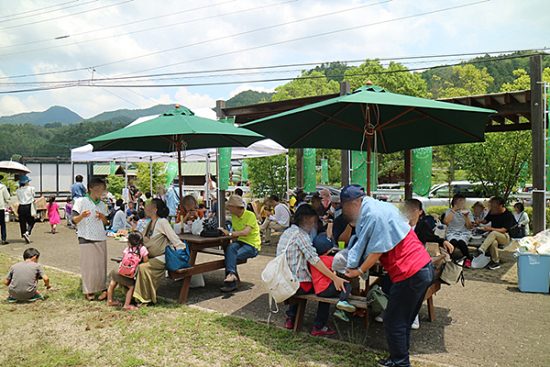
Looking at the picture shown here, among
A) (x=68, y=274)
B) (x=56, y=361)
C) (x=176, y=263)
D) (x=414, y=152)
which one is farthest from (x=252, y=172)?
(x=56, y=361)

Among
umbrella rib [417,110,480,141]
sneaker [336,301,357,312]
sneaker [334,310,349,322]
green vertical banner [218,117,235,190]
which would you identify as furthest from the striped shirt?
green vertical banner [218,117,235,190]

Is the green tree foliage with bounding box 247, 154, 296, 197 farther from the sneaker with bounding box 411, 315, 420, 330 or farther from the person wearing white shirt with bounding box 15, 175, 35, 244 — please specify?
the sneaker with bounding box 411, 315, 420, 330

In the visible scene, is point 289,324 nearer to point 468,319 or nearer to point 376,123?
point 468,319

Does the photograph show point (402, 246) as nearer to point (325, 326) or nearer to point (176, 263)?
point (325, 326)

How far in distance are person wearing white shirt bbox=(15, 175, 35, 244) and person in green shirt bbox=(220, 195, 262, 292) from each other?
23.8 feet

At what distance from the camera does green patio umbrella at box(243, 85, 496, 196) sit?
13.8 ft

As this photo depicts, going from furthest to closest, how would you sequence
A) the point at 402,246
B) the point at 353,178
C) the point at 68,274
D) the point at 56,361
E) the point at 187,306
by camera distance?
the point at 353,178 → the point at 68,274 → the point at 187,306 → the point at 56,361 → the point at 402,246

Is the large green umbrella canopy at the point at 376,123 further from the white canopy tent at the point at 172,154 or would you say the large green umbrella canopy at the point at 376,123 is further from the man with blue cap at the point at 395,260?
the white canopy tent at the point at 172,154

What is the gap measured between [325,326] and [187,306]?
186 centimetres

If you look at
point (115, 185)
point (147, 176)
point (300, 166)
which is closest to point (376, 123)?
point (300, 166)

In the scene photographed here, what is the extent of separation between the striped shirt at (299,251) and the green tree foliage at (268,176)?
1720 centimetres

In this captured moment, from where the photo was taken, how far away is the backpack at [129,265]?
5.14m

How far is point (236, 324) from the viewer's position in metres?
4.49

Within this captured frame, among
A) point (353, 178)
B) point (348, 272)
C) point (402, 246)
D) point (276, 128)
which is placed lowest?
point (348, 272)
